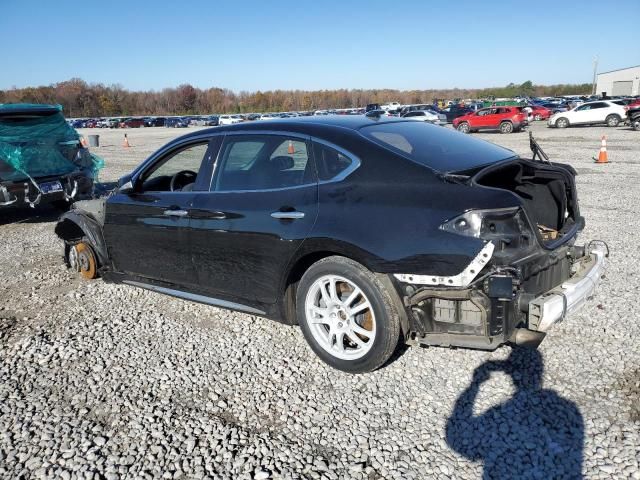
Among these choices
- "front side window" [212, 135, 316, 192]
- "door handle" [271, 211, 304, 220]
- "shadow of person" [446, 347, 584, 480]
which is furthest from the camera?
"front side window" [212, 135, 316, 192]

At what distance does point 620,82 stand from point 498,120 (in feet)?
206

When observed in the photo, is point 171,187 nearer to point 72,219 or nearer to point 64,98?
point 72,219

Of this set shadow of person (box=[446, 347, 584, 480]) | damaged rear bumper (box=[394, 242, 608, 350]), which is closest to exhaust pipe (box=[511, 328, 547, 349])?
damaged rear bumper (box=[394, 242, 608, 350])

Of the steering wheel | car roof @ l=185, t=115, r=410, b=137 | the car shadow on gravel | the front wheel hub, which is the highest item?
car roof @ l=185, t=115, r=410, b=137

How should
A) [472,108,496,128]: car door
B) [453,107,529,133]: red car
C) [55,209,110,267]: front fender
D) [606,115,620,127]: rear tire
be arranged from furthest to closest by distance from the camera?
1. [472,108,496,128]: car door
2. [606,115,620,127]: rear tire
3. [453,107,529,133]: red car
4. [55,209,110,267]: front fender

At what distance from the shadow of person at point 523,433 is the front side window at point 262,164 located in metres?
1.79

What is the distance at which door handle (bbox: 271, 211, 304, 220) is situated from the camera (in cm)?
339

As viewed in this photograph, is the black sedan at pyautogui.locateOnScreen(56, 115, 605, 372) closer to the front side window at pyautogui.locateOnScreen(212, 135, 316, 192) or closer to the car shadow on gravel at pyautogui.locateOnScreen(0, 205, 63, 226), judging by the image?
the front side window at pyautogui.locateOnScreen(212, 135, 316, 192)

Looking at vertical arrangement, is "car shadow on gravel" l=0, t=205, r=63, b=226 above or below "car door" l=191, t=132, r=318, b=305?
below

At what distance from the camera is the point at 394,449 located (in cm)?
265

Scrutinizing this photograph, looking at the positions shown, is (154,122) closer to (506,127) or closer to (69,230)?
(506,127)

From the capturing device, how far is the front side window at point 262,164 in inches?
142

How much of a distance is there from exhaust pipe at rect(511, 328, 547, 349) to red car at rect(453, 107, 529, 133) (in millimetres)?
25805

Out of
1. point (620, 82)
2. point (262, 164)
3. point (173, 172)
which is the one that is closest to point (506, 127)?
point (173, 172)
